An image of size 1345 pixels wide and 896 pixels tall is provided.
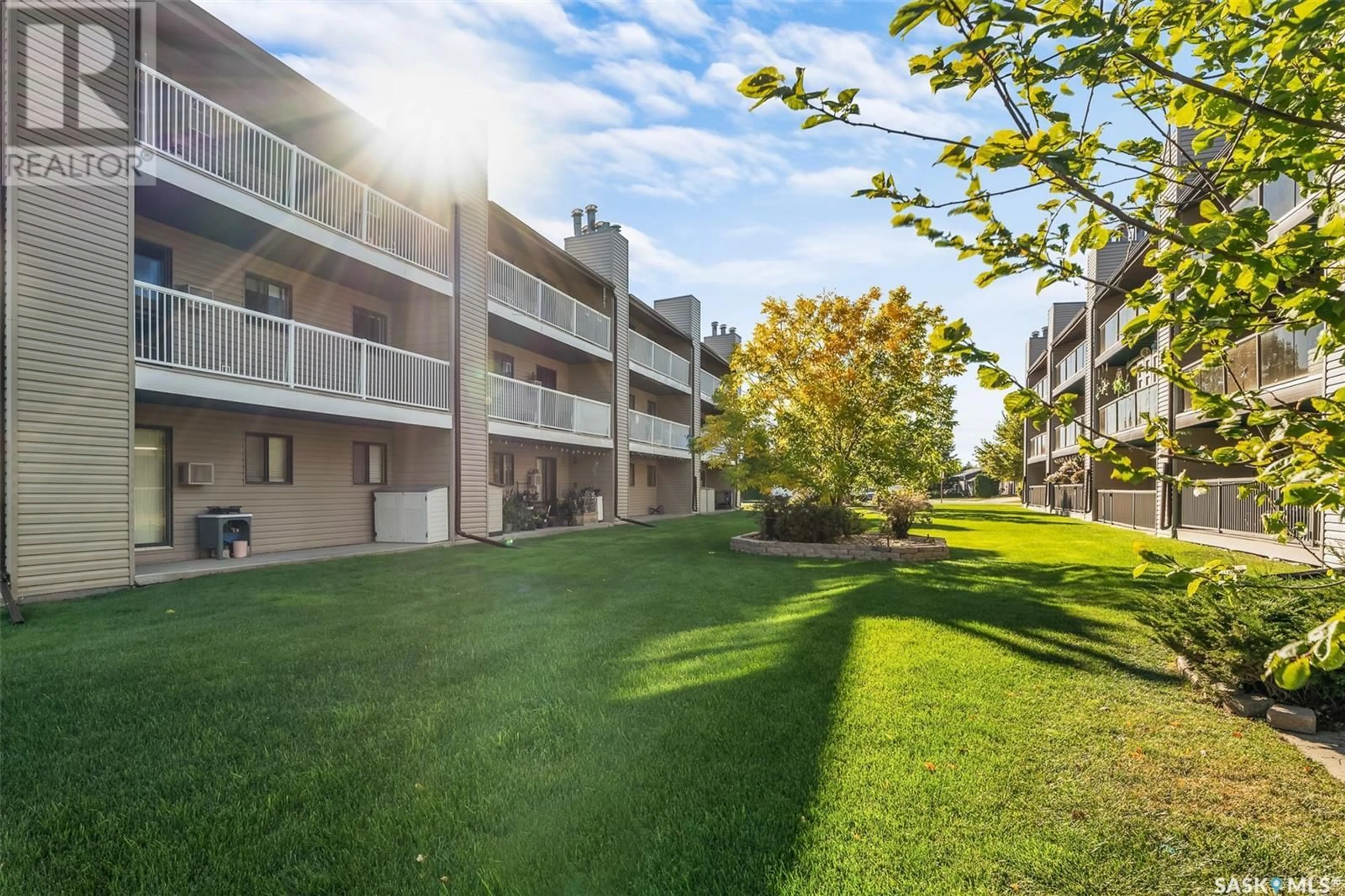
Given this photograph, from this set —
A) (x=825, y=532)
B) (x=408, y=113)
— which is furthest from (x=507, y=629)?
(x=408, y=113)

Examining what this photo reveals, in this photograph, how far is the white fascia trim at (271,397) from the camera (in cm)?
912

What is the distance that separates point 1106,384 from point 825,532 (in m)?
10.7

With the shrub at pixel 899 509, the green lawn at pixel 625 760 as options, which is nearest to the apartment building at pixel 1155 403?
the green lawn at pixel 625 760

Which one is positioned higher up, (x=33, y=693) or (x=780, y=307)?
(x=780, y=307)

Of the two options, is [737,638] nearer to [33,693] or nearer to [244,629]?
[244,629]

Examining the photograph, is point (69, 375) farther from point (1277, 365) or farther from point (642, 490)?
point (642, 490)

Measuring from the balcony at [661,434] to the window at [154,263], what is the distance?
1444 cm

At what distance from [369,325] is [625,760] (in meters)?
13.9

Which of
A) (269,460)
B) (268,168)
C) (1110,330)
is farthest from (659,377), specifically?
(268,168)

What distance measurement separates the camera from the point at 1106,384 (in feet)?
12.5

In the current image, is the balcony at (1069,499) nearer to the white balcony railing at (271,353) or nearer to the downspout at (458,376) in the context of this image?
the downspout at (458,376)

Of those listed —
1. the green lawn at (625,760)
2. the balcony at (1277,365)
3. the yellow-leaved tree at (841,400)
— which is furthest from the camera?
the yellow-leaved tree at (841,400)

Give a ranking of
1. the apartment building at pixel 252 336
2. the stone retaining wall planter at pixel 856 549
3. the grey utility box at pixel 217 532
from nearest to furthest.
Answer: the apartment building at pixel 252 336
the grey utility box at pixel 217 532
the stone retaining wall planter at pixel 856 549

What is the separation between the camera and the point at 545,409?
1811 centimetres
